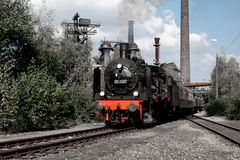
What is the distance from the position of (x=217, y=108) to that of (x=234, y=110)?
23.9ft

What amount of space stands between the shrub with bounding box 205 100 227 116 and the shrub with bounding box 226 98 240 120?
526 cm

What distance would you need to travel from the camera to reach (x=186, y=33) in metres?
54.8

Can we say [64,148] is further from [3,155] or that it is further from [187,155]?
[187,155]

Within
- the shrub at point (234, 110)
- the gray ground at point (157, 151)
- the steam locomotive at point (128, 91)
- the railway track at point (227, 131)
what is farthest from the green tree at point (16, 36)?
the shrub at point (234, 110)

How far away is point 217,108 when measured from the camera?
33906 mm

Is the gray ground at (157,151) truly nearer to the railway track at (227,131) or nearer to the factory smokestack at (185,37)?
the railway track at (227,131)

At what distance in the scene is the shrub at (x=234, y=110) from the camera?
26109 millimetres

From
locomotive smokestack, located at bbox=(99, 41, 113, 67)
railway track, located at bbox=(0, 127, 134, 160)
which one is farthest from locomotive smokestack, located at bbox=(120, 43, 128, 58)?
railway track, located at bbox=(0, 127, 134, 160)

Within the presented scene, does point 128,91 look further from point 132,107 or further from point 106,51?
point 106,51

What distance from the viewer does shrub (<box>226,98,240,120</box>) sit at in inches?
1028

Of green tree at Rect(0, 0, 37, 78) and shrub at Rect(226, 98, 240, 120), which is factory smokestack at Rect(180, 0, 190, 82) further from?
green tree at Rect(0, 0, 37, 78)

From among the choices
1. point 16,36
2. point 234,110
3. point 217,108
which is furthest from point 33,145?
point 217,108

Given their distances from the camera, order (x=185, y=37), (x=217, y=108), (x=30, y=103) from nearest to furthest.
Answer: (x=30, y=103), (x=217, y=108), (x=185, y=37)

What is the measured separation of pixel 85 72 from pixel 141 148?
16.6 m
